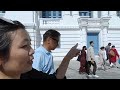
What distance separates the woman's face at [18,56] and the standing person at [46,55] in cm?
158

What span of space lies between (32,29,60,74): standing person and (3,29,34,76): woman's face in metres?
1.58

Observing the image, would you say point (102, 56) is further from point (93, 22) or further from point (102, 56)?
point (93, 22)

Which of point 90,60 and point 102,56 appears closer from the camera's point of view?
point 90,60

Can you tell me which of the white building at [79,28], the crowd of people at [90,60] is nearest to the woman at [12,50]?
the crowd of people at [90,60]

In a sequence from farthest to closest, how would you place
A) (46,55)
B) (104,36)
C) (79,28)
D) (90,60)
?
(104,36) → (79,28) → (90,60) → (46,55)

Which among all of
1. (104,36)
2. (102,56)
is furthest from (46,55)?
(104,36)

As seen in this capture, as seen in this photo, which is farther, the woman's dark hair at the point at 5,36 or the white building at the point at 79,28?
the white building at the point at 79,28

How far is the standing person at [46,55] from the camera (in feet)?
9.00

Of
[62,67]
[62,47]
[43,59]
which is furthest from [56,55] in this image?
[62,67]

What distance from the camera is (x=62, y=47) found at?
18.6 metres

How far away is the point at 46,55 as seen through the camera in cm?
285

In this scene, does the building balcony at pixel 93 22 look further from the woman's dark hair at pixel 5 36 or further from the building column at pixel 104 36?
the woman's dark hair at pixel 5 36

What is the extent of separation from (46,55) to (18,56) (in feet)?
5.78
